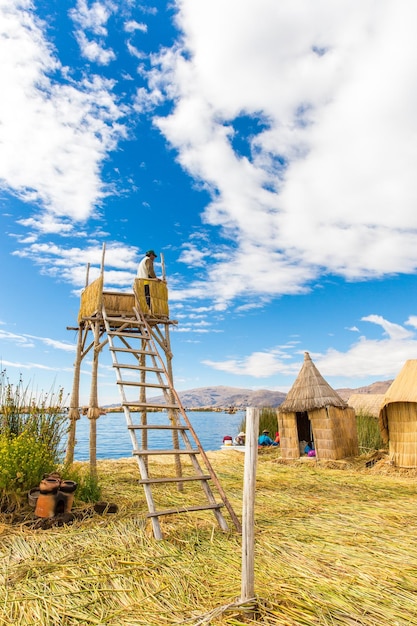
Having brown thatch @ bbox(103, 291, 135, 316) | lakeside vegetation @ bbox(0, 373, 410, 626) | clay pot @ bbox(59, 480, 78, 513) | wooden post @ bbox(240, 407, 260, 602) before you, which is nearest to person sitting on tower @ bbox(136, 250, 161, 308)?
brown thatch @ bbox(103, 291, 135, 316)

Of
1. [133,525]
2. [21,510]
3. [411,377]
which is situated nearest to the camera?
[133,525]

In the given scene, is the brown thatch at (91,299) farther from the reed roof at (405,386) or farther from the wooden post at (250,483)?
the reed roof at (405,386)

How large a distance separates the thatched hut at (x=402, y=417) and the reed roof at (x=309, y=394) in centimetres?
Answer: 203

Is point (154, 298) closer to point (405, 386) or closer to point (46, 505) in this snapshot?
point (46, 505)

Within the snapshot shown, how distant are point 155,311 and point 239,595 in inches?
273

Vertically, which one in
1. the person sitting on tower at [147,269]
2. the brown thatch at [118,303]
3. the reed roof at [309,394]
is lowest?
the reed roof at [309,394]

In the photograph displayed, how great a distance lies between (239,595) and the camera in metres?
3.94

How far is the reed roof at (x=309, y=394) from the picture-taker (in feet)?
47.9

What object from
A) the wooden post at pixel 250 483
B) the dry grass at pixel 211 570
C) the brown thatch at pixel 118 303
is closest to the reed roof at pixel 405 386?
the dry grass at pixel 211 570

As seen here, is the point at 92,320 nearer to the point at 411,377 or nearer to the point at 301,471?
the point at 301,471

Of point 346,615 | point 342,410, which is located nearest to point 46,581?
point 346,615

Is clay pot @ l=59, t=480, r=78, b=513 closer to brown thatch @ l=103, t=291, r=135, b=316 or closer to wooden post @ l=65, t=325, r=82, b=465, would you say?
wooden post @ l=65, t=325, r=82, b=465

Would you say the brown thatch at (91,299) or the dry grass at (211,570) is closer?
the dry grass at (211,570)

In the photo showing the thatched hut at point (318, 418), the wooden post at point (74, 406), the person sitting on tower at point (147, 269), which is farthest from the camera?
the thatched hut at point (318, 418)
